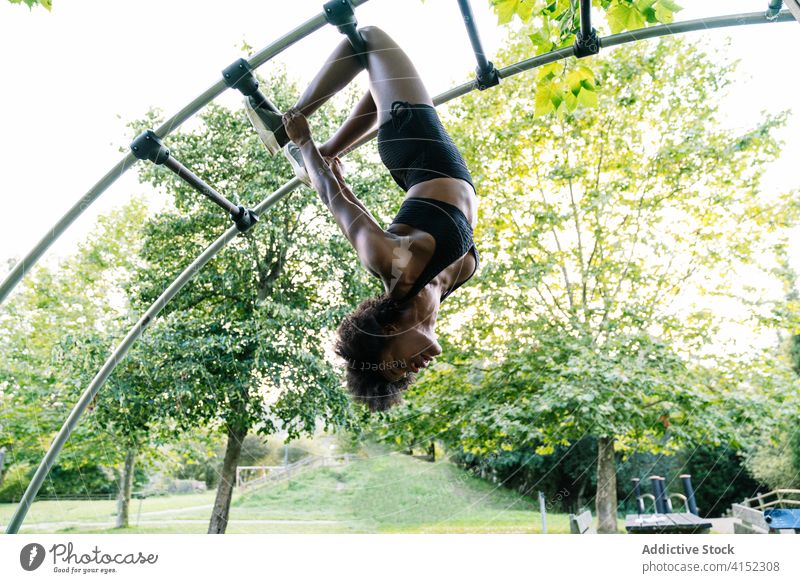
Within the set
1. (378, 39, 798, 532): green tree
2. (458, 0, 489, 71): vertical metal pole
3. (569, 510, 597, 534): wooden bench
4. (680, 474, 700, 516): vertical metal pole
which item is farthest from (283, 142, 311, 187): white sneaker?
(680, 474, 700, 516): vertical metal pole

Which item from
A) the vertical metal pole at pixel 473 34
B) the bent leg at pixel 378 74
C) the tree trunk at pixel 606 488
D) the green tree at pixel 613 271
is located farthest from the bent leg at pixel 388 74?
the tree trunk at pixel 606 488

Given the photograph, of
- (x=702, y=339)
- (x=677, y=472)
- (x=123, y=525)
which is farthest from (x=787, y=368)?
(x=123, y=525)

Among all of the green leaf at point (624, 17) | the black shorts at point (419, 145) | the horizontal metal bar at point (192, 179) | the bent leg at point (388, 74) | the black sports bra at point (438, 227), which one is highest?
the green leaf at point (624, 17)

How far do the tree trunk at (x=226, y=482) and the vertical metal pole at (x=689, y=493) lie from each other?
1.27 metres

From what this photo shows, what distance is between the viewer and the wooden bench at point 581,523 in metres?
1.73

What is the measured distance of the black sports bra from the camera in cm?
58

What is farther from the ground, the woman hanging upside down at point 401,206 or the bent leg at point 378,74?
the bent leg at point 378,74

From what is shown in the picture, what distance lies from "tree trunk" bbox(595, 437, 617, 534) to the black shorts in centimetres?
158

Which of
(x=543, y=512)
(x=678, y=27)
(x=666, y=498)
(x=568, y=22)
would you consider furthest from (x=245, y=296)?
(x=666, y=498)

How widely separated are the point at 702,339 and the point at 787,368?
291 millimetres

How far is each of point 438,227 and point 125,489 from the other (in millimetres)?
1428

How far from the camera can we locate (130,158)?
89 cm

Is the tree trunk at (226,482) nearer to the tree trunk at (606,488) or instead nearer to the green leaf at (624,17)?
the tree trunk at (606,488)
